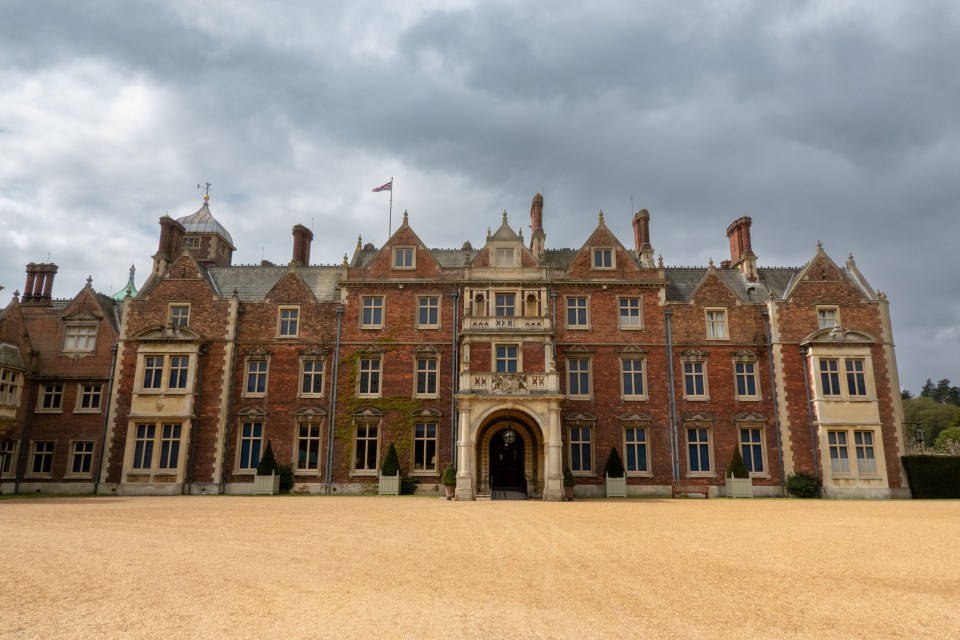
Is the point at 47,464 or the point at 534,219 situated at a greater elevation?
the point at 534,219

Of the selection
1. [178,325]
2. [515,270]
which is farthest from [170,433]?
[515,270]

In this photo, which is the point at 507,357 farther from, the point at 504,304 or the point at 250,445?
the point at 250,445

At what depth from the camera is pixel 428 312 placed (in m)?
31.6

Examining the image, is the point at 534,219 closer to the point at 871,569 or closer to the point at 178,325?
the point at 178,325

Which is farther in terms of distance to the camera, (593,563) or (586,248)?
(586,248)

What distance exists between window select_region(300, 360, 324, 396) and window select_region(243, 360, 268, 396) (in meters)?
1.85

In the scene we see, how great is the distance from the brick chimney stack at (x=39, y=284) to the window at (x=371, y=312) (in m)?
17.9

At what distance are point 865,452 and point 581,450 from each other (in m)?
13.2

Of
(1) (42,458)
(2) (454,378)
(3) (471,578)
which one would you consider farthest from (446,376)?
(3) (471,578)

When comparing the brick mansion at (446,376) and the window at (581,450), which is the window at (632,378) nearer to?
the brick mansion at (446,376)

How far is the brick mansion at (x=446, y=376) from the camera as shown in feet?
96.0

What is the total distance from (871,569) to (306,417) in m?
25.0

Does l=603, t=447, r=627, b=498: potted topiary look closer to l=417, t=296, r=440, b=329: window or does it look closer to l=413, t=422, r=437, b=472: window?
l=413, t=422, r=437, b=472: window

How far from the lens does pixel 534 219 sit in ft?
116
